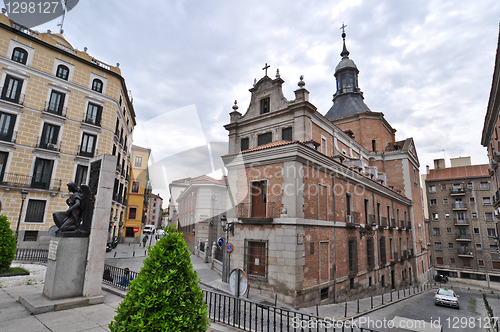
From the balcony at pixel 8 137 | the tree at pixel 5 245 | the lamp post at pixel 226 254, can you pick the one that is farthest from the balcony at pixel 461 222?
the balcony at pixel 8 137

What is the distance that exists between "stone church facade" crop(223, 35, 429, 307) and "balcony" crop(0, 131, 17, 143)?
59.9ft

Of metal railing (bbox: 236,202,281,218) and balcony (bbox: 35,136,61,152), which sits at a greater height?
balcony (bbox: 35,136,61,152)

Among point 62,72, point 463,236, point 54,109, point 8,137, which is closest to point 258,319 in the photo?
point 8,137

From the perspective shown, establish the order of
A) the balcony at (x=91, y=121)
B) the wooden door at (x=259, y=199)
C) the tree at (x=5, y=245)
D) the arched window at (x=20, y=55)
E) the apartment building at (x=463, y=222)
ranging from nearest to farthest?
1. the tree at (x=5, y=245)
2. the wooden door at (x=259, y=199)
3. the arched window at (x=20, y=55)
4. the balcony at (x=91, y=121)
5. the apartment building at (x=463, y=222)

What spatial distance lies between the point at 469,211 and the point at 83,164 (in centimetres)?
6046

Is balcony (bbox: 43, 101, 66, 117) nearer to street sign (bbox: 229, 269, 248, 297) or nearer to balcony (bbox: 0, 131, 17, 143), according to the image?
balcony (bbox: 0, 131, 17, 143)

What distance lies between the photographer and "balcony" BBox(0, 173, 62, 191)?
67.0 ft

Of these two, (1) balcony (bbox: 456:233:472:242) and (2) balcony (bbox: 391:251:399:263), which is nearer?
(2) balcony (bbox: 391:251:399:263)

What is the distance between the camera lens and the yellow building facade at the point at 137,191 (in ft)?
142

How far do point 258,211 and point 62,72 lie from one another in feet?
76.4

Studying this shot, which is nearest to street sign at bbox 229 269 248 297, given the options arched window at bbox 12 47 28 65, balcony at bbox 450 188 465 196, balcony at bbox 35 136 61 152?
balcony at bbox 35 136 61 152

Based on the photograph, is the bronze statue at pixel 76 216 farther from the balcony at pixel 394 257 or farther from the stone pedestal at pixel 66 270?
the balcony at pixel 394 257

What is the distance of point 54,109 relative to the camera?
23.5m

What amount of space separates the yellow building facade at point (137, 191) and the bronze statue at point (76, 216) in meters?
35.0
